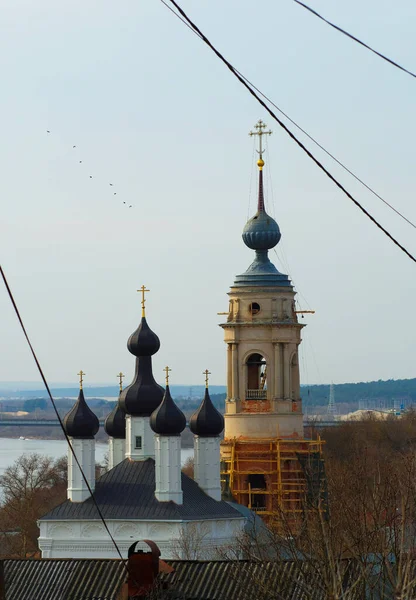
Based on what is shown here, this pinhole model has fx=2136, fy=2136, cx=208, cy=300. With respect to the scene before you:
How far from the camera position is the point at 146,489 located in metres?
47.3

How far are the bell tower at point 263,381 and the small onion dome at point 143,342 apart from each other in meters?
7.36

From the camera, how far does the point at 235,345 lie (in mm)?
56438

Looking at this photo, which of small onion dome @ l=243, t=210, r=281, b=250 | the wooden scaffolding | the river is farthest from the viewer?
the river

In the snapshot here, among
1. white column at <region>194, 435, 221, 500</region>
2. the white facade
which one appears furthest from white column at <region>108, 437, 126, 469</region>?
the white facade

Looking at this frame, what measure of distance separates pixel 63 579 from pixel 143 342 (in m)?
15.2

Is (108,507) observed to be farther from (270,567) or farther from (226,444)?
(270,567)

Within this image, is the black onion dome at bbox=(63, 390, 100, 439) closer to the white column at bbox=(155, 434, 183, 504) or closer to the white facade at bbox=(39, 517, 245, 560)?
the white column at bbox=(155, 434, 183, 504)

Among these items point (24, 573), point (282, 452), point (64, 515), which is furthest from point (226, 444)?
point (24, 573)

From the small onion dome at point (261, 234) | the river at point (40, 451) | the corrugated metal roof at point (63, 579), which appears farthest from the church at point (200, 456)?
the river at point (40, 451)

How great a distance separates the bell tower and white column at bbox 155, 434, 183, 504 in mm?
8709

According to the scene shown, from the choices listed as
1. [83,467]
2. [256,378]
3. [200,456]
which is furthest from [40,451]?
[83,467]

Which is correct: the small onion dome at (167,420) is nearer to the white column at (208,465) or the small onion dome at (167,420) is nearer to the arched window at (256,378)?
the white column at (208,465)

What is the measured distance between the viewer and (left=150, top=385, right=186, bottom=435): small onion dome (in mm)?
46281

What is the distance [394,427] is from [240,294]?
47.1 m
